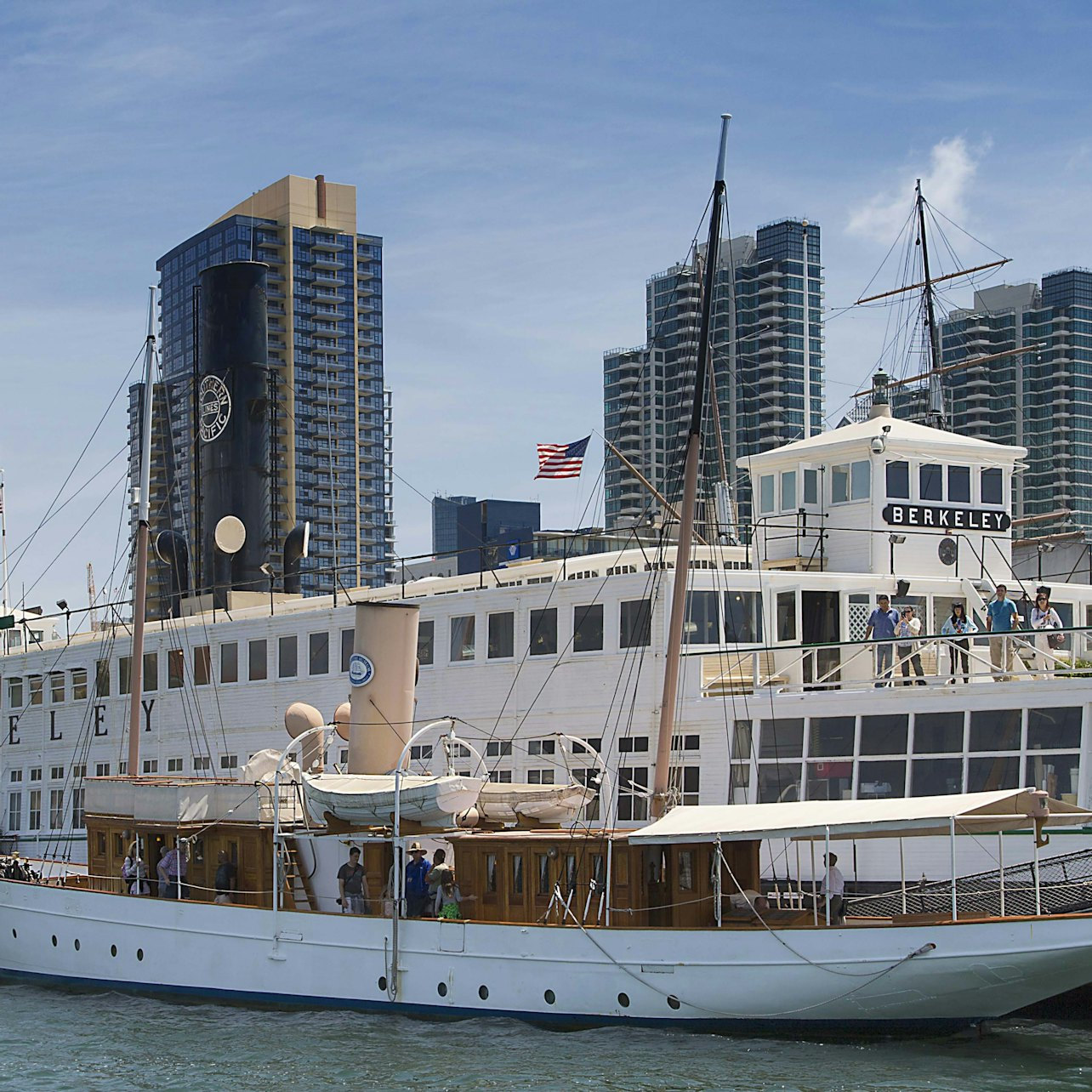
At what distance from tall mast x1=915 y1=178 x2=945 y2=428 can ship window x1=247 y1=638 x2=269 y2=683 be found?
16214 millimetres

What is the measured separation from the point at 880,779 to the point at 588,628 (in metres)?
6.27

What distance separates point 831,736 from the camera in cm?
2436

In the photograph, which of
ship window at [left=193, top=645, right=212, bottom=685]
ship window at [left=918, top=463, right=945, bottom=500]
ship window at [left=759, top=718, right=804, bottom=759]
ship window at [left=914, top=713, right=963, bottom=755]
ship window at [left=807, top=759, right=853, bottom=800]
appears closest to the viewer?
ship window at [left=914, top=713, right=963, bottom=755]

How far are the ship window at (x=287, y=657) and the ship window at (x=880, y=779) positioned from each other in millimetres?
13459

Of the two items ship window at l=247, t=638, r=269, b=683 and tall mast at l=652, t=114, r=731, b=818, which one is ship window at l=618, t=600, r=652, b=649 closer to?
tall mast at l=652, t=114, r=731, b=818

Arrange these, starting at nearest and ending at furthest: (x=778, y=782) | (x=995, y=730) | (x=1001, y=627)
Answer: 1. (x=995, y=730)
2. (x=778, y=782)
3. (x=1001, y=627)

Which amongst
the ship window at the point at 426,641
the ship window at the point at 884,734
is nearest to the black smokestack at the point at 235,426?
the ship window at the point at 426,641

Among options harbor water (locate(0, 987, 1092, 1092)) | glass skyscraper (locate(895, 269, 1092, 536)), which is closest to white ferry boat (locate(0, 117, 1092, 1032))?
harbor water (locate(0, 987, 1092, 1092))

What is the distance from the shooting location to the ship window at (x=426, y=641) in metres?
30.6

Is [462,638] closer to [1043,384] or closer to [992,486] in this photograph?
[992,486]

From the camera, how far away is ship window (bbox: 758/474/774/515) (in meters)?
31.1

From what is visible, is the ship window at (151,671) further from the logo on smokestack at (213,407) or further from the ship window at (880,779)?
the ship window at (880,779)

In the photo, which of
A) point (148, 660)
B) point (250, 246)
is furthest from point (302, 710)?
point (250, 246)

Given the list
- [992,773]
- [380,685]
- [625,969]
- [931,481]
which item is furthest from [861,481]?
[625,969]
